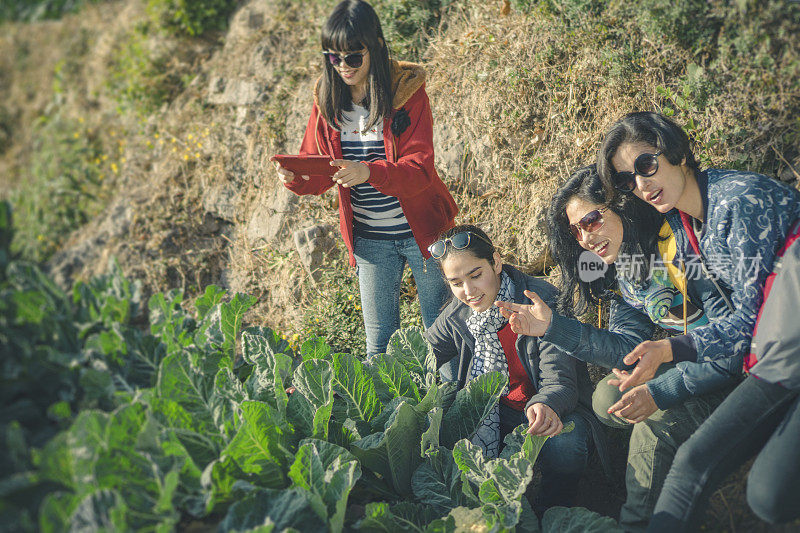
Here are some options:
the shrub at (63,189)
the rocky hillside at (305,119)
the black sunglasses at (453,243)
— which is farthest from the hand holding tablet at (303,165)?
the shrub at (63,189)

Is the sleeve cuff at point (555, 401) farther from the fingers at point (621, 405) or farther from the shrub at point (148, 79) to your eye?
the shrub at point (148, 79)

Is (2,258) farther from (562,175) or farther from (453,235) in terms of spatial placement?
(562,175)

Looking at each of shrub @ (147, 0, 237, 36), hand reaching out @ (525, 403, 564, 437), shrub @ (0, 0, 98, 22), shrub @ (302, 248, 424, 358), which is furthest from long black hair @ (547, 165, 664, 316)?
shrub @ (0, 0, 98, 22)

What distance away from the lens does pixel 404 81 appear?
3025 mm

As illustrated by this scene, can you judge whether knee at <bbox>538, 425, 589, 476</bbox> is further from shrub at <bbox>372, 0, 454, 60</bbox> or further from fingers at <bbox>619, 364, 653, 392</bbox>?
shrub at <bbox>372, 0, 454, 60</bbox>

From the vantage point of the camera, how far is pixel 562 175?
4.13 meters

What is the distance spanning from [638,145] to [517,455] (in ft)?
4.22

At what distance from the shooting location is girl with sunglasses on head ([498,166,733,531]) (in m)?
2.39

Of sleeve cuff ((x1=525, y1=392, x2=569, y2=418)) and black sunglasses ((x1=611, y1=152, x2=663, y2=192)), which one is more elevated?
black sunglasses ((x1=611, y1=152, x2=663, y2=192))

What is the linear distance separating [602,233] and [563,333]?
0.46 metres

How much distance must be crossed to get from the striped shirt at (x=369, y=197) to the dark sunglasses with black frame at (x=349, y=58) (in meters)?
0.26

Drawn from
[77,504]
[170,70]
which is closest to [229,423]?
[77,504]

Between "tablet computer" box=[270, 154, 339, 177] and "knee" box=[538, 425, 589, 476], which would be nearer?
"knee" box=[538, 425, 589, 476]

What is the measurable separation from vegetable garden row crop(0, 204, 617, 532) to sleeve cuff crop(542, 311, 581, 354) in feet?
1.01
